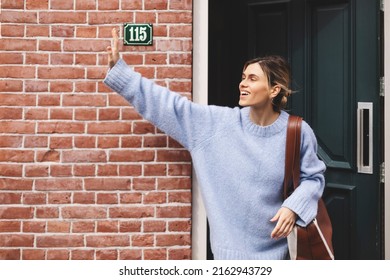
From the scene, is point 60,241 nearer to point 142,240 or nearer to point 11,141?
point 142,240

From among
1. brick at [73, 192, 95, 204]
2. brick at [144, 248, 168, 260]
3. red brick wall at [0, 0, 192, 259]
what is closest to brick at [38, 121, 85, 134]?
red brick wall at [0, 0, 192, 259]

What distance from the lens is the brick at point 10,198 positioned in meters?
2.93

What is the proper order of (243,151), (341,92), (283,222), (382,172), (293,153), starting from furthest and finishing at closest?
(341,92)
(382,172)
(243,151)
(293,153)
(283,222)

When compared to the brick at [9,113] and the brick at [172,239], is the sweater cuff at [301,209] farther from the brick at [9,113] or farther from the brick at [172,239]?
the brick at [9,113]

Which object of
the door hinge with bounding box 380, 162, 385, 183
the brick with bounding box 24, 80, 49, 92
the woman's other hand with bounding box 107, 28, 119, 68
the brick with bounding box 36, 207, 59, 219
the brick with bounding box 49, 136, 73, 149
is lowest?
the brick with bounding box 36, 207, 59, 219

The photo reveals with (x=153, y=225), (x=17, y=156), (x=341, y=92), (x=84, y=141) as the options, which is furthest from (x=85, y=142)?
(x=341, y=92)

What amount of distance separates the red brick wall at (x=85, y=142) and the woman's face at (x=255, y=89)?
1.61ft

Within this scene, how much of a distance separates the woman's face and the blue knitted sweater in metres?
0.13

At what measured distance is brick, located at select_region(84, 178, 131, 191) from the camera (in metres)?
2.94

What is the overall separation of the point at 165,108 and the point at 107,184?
0.64 meters

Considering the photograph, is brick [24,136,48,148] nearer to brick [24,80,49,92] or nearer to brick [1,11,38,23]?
brick [24,80,49,92]

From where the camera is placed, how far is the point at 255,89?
100 inches

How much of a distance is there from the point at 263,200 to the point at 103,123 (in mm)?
1088

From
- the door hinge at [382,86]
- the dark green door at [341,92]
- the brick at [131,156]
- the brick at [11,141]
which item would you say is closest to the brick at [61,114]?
the brick at [11,141]
